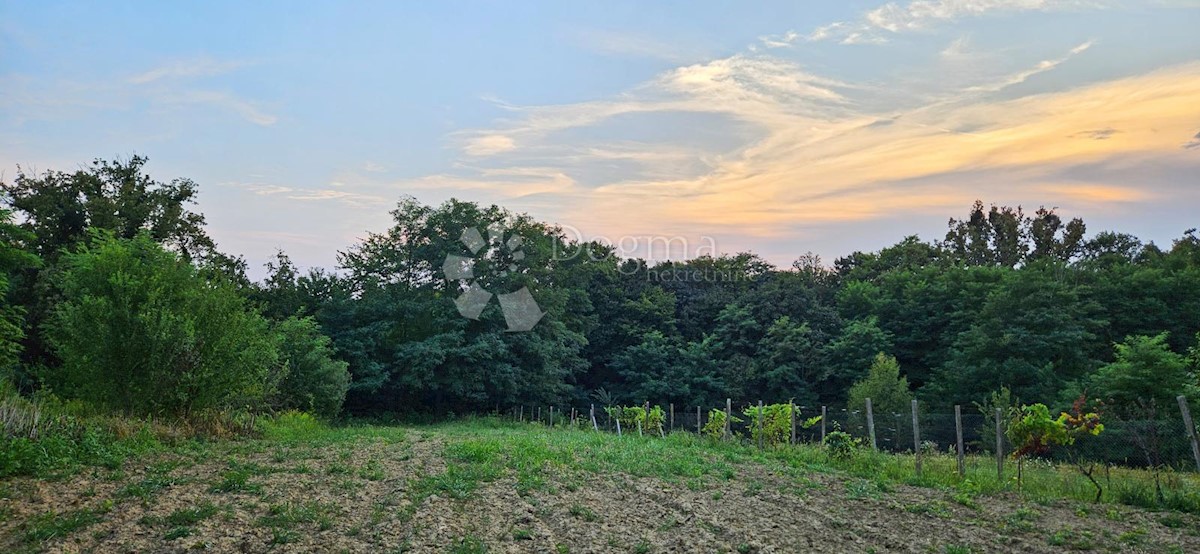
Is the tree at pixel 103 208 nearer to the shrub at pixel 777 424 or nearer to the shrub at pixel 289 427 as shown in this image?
the shrub at pixel 289 427

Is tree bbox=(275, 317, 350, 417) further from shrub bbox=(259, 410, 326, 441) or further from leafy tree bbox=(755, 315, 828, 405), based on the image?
leafy tree bbox=(755, 315, 828, 405)

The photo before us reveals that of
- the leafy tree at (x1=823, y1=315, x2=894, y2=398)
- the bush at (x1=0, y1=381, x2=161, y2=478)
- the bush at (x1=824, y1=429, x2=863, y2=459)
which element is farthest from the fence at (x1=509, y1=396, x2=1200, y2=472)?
the leafy tree at (x1=823, y1=315, x2=894, y2=398)

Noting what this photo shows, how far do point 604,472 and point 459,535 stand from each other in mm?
4735

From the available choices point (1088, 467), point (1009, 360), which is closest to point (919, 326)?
point (1009, 360)

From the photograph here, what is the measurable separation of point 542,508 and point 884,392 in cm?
2708

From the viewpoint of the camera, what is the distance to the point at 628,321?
49.9 m

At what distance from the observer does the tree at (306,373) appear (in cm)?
2664

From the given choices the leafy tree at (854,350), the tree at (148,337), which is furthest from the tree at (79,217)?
the leafy tree at (854,350)

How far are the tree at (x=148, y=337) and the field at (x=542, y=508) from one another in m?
2.73

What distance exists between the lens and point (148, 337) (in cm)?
1491

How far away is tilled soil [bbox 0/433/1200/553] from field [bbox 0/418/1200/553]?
0.09 feet

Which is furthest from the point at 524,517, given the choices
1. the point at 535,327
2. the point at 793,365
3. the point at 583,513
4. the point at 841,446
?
the point at 793,365

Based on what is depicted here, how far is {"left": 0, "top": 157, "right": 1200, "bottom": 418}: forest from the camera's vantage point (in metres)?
27.1

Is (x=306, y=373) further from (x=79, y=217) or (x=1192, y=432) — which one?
(x=1192, y=432)
